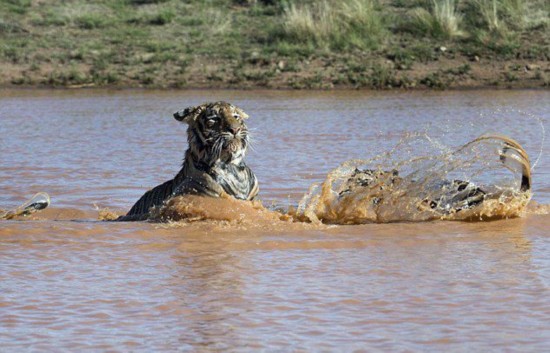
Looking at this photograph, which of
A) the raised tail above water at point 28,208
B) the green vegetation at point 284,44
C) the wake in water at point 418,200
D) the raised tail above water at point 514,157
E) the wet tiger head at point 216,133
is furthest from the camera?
the green vegetation at point 284,44

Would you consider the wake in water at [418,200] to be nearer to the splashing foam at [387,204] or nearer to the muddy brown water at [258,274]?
the splashing foam at [387,204]

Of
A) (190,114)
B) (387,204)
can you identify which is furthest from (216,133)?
(387,204)

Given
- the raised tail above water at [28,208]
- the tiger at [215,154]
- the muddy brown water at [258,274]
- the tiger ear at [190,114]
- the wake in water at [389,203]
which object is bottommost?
the raised tail above water at [28,208]

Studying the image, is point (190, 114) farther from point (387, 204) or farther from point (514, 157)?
point (514, 157)

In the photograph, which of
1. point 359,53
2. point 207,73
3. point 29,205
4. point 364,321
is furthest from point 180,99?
point 364,321

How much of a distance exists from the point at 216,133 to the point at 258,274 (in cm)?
208

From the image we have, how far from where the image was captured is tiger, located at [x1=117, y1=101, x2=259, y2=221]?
Result: 9469 mm

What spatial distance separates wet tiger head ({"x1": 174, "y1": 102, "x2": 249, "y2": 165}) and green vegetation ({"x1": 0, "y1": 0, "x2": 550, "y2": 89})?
14.1m

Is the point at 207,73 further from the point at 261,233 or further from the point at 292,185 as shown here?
the point at 261,233

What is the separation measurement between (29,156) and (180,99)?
7380 mm

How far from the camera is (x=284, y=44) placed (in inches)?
1006

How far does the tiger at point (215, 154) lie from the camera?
9.47 meters

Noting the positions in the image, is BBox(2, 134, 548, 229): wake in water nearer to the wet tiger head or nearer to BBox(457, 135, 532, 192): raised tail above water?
BBox(457, 135, 532, 192): raised tail above water

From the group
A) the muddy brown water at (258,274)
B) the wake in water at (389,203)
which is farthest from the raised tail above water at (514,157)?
the muddy brown water at (258,274)
